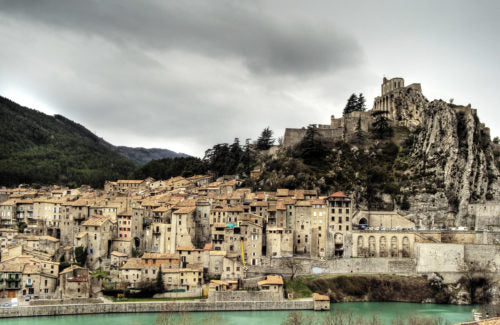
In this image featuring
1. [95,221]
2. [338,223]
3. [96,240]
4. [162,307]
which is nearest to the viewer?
[162,307]

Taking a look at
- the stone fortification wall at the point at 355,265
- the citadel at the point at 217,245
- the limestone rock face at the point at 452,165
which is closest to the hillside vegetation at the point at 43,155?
the citadel at the point at 217,245

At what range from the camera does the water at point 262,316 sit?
42781mm

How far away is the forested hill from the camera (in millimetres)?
90688

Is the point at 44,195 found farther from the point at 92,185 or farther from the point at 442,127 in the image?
the point at 442,127

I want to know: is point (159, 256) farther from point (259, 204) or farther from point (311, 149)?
point (311, 149)

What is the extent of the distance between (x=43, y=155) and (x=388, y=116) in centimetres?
7500

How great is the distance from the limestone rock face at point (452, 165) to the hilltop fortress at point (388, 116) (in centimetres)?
1059

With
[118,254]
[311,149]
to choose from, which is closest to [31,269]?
[118,254]

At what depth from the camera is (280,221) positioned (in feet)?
185

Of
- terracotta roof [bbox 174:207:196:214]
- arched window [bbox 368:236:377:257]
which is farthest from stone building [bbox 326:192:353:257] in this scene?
terracotta roof [bbox 174:207:196:214]

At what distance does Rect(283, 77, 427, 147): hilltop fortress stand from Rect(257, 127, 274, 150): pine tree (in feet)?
21.3

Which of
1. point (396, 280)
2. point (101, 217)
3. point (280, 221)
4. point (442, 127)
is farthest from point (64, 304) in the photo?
point (442, 127)

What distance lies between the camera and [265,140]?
88.4 metres

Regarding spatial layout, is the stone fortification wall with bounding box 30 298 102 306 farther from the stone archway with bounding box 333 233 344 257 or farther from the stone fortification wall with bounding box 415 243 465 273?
the stone fortification wall with bounding box 415 243 465 273
